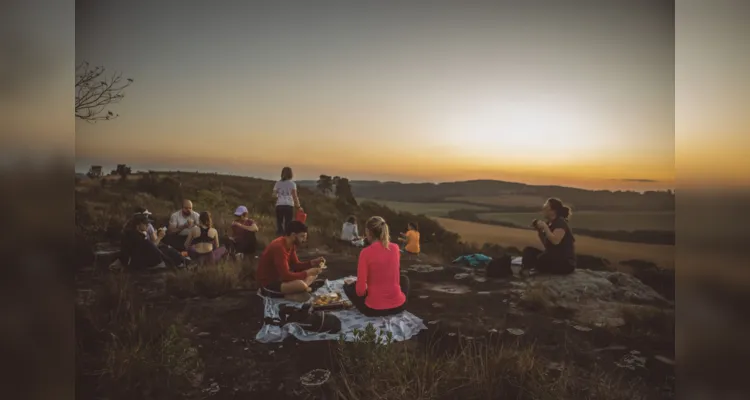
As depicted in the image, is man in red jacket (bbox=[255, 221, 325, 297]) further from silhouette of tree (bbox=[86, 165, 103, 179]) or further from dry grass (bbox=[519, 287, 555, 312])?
dry grass (bbox=[519, 287, 555, 312])

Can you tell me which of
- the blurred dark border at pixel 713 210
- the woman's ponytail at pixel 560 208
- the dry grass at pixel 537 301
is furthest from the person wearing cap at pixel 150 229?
the blurred dark border at pixel 713 210

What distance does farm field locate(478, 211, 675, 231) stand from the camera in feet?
12.6

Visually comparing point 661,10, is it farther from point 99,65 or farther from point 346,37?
point 99,65

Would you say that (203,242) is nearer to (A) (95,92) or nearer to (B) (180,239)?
(B) (180,239)

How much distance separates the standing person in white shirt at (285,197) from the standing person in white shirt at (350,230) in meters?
0.35

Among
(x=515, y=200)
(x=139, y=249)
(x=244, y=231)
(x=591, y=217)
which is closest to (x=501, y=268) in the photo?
(x=515, y=200)

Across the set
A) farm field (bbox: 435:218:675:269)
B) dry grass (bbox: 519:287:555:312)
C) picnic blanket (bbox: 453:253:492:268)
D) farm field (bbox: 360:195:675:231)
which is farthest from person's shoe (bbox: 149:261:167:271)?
dry grass (bbox: 519:287:555:312)

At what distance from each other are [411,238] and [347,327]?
2.39ft

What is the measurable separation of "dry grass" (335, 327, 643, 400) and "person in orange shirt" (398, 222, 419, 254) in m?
0.60

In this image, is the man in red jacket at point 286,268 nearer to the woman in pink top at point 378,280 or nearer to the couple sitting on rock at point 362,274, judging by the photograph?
the couple sitting on rock at point 362,274

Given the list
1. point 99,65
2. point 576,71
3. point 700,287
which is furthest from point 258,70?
point 700,287

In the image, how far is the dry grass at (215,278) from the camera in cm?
379

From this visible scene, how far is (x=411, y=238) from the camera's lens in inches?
151

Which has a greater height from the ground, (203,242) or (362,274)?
(203,242)
